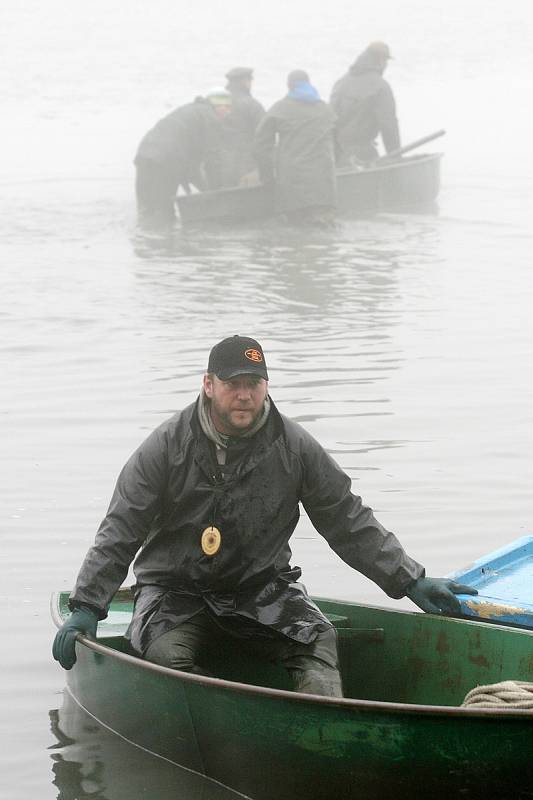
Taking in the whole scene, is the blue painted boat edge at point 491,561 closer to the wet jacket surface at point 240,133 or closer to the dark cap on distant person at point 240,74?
the wet jacket surface at point 240,133

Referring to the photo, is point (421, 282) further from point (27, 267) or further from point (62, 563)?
point (62, 563)

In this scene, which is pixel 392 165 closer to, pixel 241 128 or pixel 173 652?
pixel 241 128

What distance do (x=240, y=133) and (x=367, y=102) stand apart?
1489 mm

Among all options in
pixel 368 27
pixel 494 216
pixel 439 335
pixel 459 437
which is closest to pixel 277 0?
pixel 368 27

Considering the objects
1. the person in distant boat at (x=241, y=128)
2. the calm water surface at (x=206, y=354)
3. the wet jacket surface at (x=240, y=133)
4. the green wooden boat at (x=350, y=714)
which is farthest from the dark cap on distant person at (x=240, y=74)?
the green wooden boat at (x=350, y=714)

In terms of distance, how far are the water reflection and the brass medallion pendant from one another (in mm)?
758

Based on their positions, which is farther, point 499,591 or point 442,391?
point 442,391

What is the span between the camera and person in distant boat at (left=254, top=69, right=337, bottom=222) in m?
16.5

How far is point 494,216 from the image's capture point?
19.7 m

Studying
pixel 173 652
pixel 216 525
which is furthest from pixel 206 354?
pixel 173 652

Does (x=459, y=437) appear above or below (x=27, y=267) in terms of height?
below

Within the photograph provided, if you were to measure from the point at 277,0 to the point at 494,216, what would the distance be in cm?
2868

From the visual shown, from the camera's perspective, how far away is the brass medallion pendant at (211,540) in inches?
216

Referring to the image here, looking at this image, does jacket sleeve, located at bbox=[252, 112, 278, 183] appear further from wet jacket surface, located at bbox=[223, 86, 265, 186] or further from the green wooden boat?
the green wooden boat
